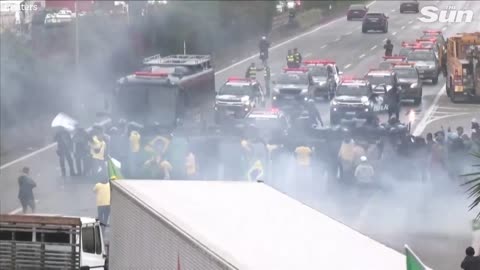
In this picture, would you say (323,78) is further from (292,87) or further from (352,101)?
(352,101)

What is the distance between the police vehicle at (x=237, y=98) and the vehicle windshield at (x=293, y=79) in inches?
63.8

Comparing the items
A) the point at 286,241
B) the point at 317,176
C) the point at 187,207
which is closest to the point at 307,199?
the point at 317,176

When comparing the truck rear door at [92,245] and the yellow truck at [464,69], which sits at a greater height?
the truck rear door at [92,245]

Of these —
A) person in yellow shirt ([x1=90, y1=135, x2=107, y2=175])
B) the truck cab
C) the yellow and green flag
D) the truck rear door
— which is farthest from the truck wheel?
the yellow and green flag

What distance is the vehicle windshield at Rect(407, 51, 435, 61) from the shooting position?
140 ft

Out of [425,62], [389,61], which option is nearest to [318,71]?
[389,61]

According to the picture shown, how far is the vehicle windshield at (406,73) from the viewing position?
3962 cm

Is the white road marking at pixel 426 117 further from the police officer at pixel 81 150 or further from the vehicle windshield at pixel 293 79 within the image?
the police officer at pixel 81 150

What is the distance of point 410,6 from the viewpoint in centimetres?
4356

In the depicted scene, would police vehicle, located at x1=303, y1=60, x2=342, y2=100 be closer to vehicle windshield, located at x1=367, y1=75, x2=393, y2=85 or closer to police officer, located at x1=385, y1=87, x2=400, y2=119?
vehicle windshield, located at x1=367, y1=75, x2=393, y2=85

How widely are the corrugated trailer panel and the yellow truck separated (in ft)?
70.7

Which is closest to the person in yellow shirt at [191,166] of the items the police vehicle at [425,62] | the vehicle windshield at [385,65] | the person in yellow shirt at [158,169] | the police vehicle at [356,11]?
the person in yellow shirt at [158,169]

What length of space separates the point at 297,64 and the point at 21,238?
1162 inches

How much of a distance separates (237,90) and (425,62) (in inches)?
322
